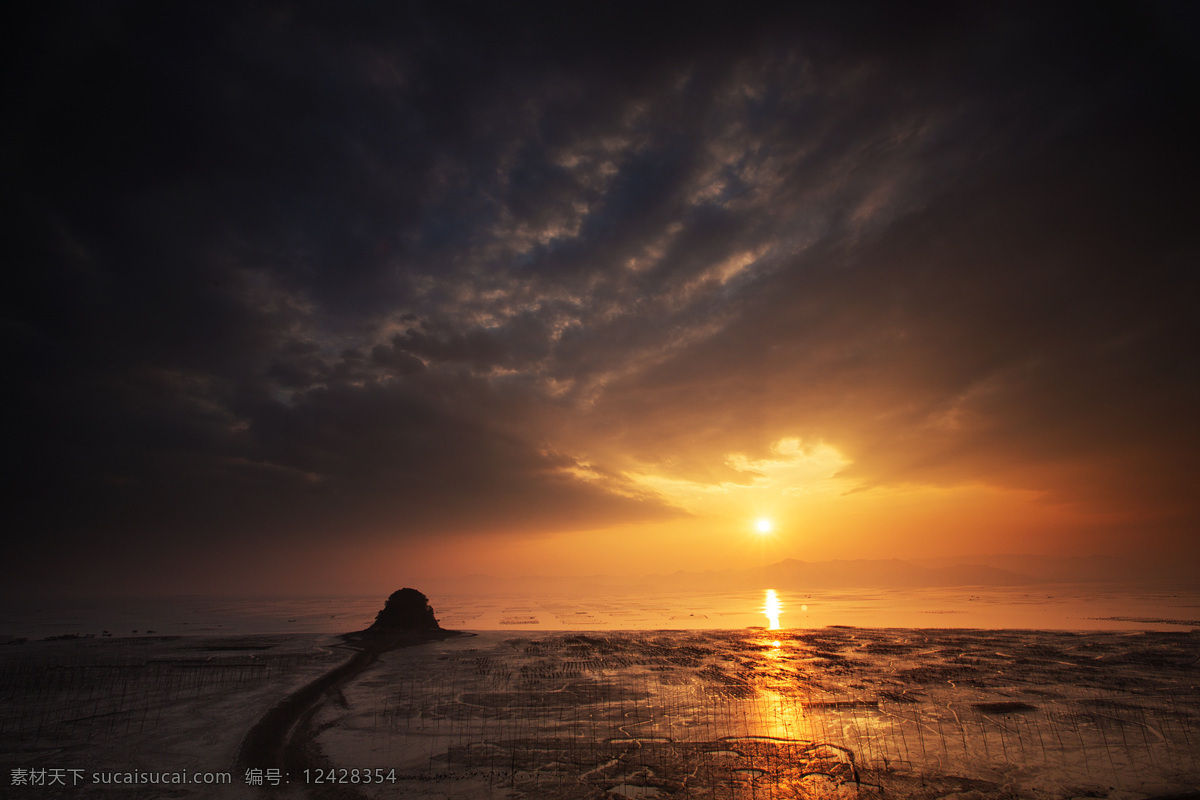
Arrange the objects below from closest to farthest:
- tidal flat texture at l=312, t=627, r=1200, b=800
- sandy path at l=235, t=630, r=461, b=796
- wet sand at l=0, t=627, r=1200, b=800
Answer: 1. tidal flat texture at l=312, t=627, r=1200, b=800
2. wet sand at l=0, t=627, r=1200, b=800
3. sandy path at l=235, t=630, r=461, b=796

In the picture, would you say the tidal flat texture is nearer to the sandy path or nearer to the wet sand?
the wet sand

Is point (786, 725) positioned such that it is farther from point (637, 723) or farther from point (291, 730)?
point (291, 730)

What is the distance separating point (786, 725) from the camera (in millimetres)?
20609

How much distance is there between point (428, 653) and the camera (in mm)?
43031

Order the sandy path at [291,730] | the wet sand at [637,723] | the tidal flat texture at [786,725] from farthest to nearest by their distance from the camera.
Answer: the sandy path at [291,730] → the wet sand at [637,723] → the tidal flat texture at [786,725]

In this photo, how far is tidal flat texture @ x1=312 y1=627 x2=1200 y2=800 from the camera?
50.0ft

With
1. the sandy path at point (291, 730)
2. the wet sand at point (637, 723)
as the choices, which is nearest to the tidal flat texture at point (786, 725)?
the wet sand at point (637, 723)

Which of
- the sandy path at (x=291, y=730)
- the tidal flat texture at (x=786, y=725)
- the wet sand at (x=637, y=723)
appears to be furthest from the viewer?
the sandy path at (x=291, y=730)

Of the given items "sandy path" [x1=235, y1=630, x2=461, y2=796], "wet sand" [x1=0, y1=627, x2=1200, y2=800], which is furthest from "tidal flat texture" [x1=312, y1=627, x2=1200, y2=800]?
"sandy path" [x1=235, y1=630, x2=461, y2=796]

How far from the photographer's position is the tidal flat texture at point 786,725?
15.2m

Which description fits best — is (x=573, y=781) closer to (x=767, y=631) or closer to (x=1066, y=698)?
(x=1066, y=698)

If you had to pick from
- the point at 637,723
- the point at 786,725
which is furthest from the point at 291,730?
the point at 786,725

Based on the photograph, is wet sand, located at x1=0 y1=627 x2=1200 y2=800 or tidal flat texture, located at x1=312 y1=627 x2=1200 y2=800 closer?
tidal flat texture, located at x1=312 y1=627 x2=1200 y2=800

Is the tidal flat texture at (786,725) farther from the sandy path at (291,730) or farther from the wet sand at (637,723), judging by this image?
the sandy path at (291,730)
